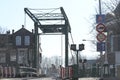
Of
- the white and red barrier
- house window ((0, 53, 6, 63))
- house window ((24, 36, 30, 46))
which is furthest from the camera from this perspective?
house window ((0, 53, 6, 63))

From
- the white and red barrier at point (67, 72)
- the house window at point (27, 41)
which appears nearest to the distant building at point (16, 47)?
the house window at point (27, 41)

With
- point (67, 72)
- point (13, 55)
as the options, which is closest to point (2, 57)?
point (13, 55)

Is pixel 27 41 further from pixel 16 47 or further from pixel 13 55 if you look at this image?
pixel 13 55

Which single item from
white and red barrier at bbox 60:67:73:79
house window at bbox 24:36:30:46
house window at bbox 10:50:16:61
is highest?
house window at bbox 24:36:30:46

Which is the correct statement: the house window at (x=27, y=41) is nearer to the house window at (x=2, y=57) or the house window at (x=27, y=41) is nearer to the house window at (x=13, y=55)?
the house window at (x=13, y=55)

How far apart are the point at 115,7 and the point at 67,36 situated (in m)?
21.3

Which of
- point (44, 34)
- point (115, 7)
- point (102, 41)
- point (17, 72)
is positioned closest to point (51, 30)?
point (44, 34)

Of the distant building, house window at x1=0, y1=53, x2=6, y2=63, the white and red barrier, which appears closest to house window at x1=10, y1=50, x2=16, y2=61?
the distant building

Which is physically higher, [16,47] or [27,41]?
[27,41]

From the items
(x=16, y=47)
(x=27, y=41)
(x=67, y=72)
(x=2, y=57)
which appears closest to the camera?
(x=67, y=72)

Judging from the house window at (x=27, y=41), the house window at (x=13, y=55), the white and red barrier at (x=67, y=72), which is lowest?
the white and red barrier at (x=67, y=72)

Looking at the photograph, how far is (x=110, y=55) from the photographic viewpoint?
53969mm

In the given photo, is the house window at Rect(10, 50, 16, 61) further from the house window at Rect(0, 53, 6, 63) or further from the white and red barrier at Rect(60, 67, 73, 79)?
the white and red barrier at Rect(60, 67, 73, 79)

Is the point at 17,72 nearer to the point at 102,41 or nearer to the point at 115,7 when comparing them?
the point at 115,7
